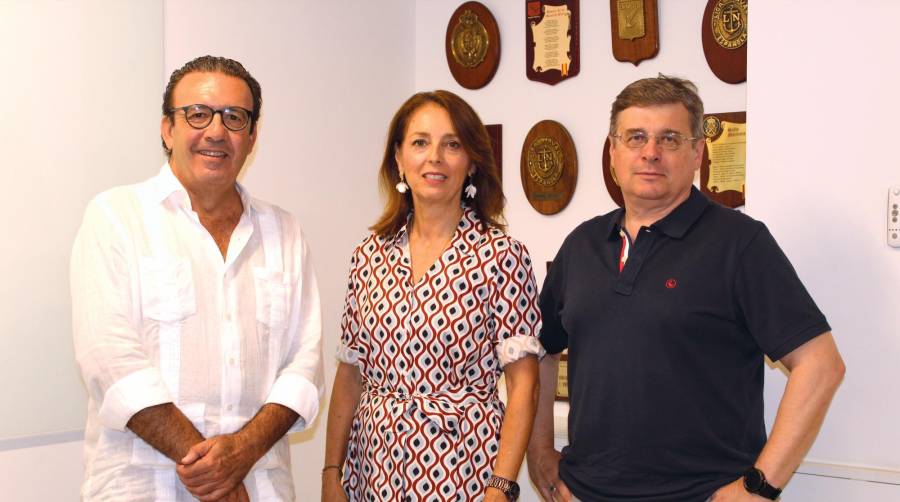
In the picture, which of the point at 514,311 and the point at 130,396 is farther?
the point at 514,311

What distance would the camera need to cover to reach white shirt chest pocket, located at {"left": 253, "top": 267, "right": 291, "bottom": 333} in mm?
2012

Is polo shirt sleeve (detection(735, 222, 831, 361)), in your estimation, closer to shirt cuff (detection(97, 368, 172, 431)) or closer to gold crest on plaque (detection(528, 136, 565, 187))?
shirt cuff (detection(97, 368, 172, 431))

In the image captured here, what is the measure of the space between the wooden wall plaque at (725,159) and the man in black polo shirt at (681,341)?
3.82 ft

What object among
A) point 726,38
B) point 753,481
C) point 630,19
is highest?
point 630,19

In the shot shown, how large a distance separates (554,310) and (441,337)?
0.29 meters

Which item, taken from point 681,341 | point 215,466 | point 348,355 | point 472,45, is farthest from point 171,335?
point 472,45

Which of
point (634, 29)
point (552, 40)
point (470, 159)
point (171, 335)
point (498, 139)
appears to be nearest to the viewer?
point (171, 335)

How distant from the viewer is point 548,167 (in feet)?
11.6

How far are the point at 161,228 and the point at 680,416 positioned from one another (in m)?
1.11

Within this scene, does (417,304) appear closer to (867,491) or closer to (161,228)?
(161,228)

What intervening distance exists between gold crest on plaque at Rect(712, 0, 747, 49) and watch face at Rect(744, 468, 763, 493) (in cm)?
170

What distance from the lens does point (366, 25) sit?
368cm

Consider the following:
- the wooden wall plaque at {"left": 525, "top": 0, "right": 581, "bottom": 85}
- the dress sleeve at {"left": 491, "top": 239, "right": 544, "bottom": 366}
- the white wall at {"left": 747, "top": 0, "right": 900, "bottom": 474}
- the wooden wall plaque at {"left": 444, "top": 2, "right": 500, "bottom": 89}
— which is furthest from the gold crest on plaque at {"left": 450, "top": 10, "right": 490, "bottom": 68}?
the dress sleeve at {"left": 491, "top": 239, "right": 544, "bottom": 366}

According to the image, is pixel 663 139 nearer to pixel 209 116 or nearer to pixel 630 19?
pixel 209 116
